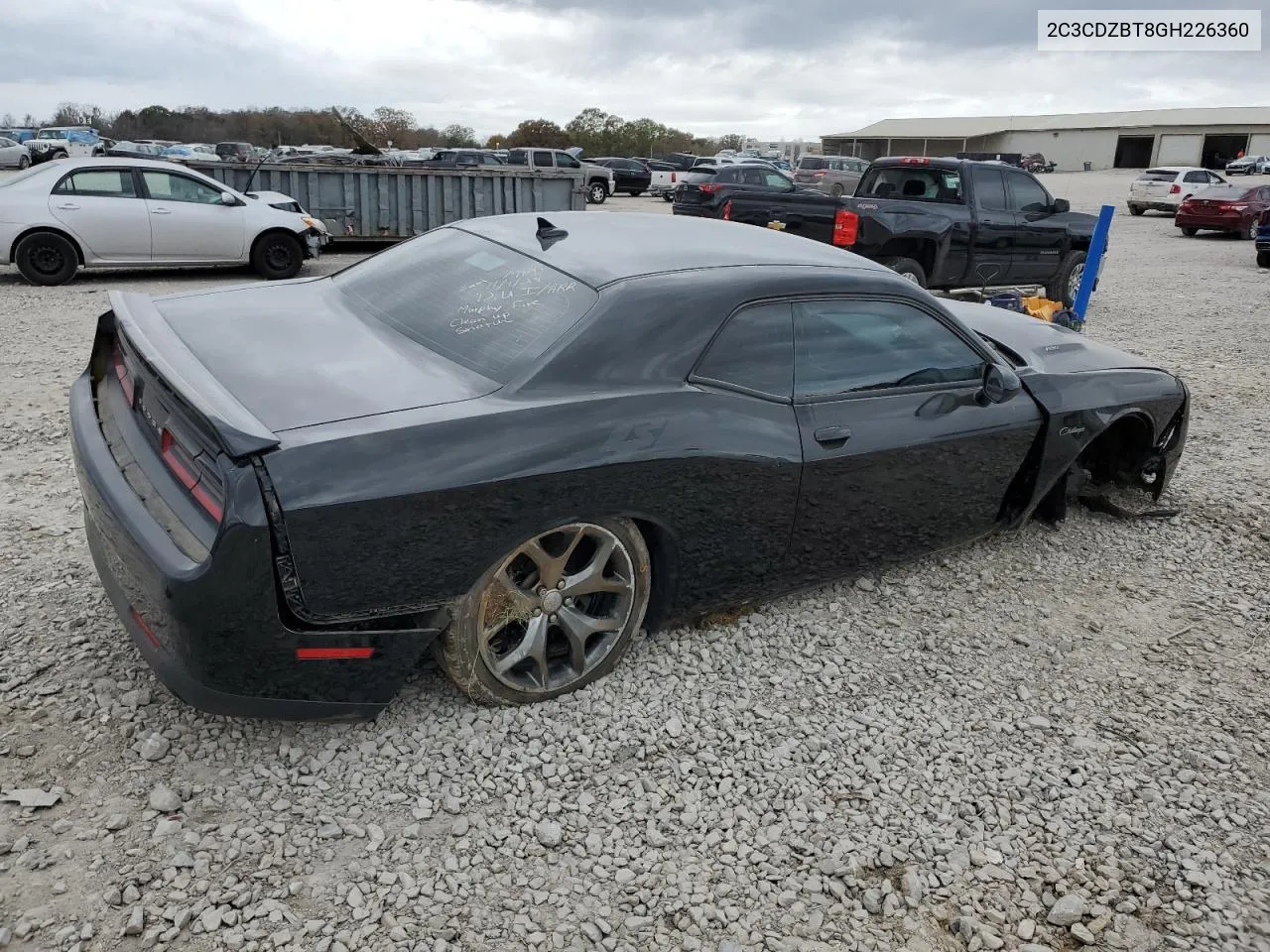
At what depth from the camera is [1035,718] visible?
3.30 m

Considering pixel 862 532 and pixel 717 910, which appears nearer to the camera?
pixel 717 910

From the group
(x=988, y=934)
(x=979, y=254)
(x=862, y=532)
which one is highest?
(x=979, y=254)

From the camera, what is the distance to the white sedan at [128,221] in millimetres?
10062

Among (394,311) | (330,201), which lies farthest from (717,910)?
(330,201)

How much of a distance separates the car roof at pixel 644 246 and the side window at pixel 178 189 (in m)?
8.11

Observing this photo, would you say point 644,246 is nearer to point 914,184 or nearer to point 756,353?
point 756,353

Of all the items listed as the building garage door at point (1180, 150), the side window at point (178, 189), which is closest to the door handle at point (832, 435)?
the side window at point (178, 189)

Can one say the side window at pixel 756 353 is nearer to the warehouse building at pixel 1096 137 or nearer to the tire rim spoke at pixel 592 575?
the tire rim spoke at pixel 592 575

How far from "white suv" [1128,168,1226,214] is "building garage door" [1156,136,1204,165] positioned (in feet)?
145

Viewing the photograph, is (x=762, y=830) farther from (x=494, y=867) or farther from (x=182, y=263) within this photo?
(x=182, y=263)

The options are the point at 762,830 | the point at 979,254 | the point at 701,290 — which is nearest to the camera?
the point at 762,830

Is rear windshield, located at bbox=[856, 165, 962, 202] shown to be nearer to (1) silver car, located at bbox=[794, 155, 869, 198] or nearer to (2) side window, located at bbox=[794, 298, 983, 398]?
(2) side window, located at bbox=[794, 298, 983, 398]

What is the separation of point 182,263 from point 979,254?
29.1 feet

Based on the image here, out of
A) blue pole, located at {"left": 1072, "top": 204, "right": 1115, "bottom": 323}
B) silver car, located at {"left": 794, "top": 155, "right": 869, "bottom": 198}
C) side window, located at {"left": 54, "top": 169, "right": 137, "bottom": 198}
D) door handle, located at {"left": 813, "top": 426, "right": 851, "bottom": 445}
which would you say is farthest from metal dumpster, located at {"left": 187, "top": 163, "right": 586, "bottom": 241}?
silver car, located at {"left": 794, "top": 155, "right": 869, "bottom": 198}
